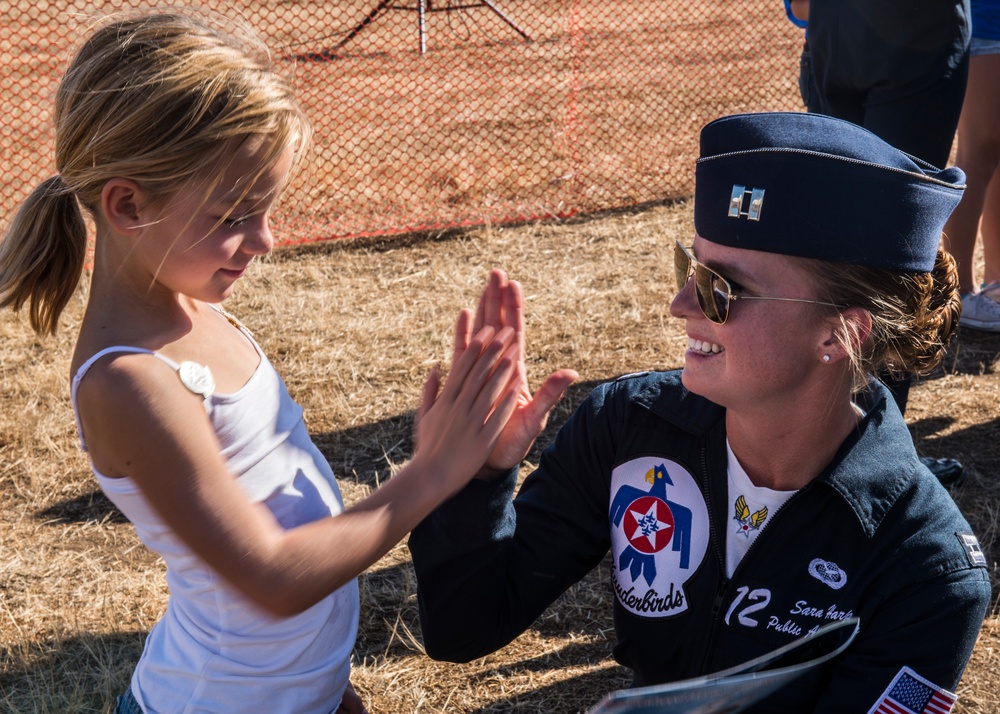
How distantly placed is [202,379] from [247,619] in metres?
0.42

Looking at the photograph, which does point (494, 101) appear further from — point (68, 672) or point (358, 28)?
point (68, 672)

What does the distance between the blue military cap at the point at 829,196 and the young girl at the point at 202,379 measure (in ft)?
1.57

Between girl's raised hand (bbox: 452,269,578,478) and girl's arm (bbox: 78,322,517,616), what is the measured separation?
16 cm

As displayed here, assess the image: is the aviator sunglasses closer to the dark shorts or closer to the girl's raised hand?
the girl's raised hand

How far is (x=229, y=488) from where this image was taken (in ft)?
4.79

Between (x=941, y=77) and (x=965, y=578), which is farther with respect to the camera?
(x=941, y=77)

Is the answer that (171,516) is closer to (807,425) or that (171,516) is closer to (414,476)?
(414,476)

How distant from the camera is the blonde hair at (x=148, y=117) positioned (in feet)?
4.98

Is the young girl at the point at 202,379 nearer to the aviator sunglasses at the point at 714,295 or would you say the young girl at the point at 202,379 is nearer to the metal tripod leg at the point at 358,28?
the aviator sunglasses at the point at 714,295

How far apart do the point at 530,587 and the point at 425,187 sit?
5468 mm

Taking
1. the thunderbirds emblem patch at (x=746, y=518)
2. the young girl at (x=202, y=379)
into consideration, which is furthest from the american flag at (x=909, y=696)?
the young girl at (x=202, y=379)

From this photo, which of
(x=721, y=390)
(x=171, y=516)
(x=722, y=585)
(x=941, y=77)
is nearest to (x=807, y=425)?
(x=721, y=390)

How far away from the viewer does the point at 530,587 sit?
1.93 metres

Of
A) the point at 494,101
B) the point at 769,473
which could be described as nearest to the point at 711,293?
the point at 769,473
